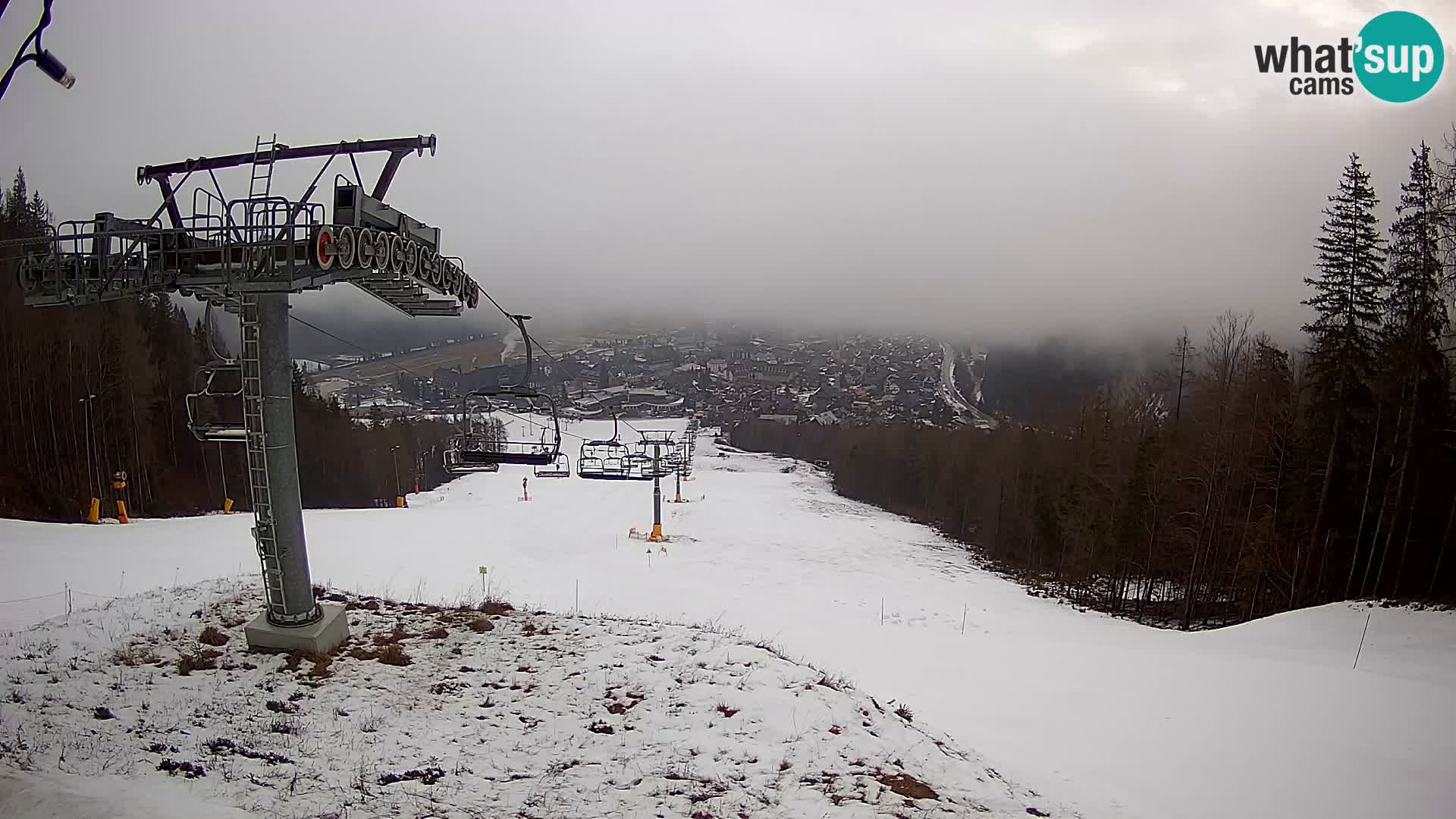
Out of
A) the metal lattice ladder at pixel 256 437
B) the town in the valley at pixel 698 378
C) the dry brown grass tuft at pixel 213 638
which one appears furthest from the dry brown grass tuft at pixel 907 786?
the town in the valley at pixel 698 378

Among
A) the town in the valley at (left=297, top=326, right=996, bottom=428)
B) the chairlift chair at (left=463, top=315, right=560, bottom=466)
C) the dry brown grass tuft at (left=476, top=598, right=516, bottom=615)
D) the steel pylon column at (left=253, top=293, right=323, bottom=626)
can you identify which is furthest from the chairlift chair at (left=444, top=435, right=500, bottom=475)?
the steel pylon column at (left=253, top=293, right=323, bottom=626)

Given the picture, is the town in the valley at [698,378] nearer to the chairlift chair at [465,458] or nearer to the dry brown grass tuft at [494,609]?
the chairlift chair at [465,458]

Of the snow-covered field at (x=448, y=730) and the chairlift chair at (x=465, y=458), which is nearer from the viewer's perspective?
the snow-covered field at (x=448, y=730)

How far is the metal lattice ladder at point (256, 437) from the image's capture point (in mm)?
9297

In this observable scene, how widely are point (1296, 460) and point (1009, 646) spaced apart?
12619 mm

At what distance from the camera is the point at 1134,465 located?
91.4ft

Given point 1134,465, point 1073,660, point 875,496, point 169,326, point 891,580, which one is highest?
point 169,326

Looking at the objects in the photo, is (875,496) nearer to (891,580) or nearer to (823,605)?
(891,580)

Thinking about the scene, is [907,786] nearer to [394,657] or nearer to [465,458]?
[394,657]

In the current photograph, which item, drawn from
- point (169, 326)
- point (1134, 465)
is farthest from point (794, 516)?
point (169, 326)

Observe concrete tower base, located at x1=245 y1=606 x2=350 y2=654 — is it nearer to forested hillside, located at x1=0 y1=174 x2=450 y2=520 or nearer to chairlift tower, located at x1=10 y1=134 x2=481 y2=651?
chairlift tower, located at x1=10 y1=134 x2=481 y2=651

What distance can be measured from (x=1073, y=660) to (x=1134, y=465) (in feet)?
49.7

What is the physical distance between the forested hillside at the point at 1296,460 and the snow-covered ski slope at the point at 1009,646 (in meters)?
4.16

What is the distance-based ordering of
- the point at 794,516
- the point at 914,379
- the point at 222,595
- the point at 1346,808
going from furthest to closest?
1. the point at 914,379
2. the point at 794,516
3. the point at 222,595
4. the point at 1346,808
